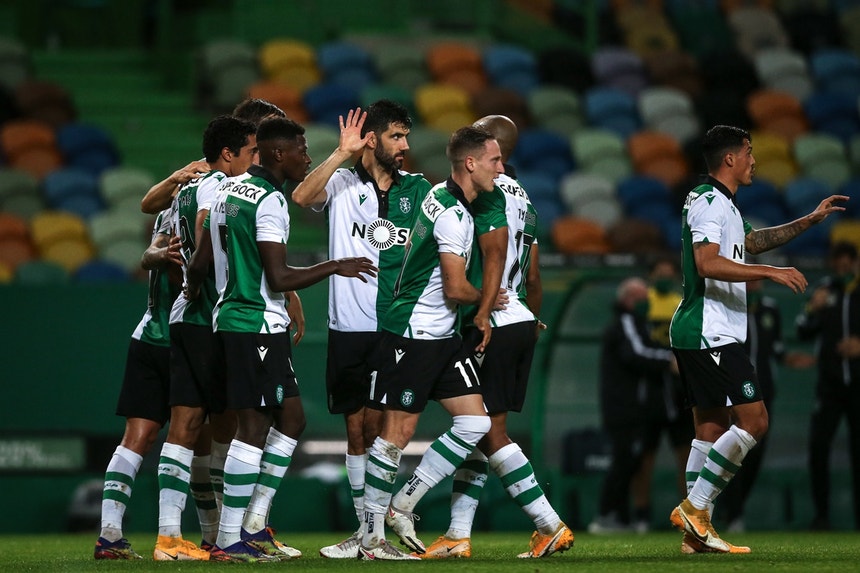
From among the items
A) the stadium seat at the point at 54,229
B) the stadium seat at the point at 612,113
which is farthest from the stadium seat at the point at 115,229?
the stadium seat at the point at 612,113

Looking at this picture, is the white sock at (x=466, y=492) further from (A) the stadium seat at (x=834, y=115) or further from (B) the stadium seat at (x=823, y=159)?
(A) the stadium seat at (x=834, y=115)

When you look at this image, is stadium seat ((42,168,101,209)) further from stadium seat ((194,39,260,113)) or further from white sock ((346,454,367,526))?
white sock ((346,454,367,526))

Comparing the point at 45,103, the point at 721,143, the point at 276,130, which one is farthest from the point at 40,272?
the point at 721,143

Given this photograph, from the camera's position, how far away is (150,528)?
12.2 m

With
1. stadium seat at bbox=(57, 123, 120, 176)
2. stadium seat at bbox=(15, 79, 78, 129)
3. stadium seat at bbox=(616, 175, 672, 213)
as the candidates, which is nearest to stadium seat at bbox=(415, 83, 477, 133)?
stadium seat at bbox=(616, 175, 672, 213)

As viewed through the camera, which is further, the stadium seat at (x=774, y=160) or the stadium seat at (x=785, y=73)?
the stadium seat at (x=785, y=73)

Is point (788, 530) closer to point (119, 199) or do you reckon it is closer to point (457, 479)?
point (457, 479)

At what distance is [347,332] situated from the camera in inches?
307

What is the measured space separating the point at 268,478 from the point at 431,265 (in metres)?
1.39

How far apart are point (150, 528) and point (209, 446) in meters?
4.42

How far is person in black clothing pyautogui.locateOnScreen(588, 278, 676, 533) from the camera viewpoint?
12250 millimetres

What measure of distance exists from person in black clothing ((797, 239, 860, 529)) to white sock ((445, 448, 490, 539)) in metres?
5.22

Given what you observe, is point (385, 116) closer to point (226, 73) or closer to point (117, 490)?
point (117, 490)

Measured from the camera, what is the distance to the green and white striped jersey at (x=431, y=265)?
7117 mm
